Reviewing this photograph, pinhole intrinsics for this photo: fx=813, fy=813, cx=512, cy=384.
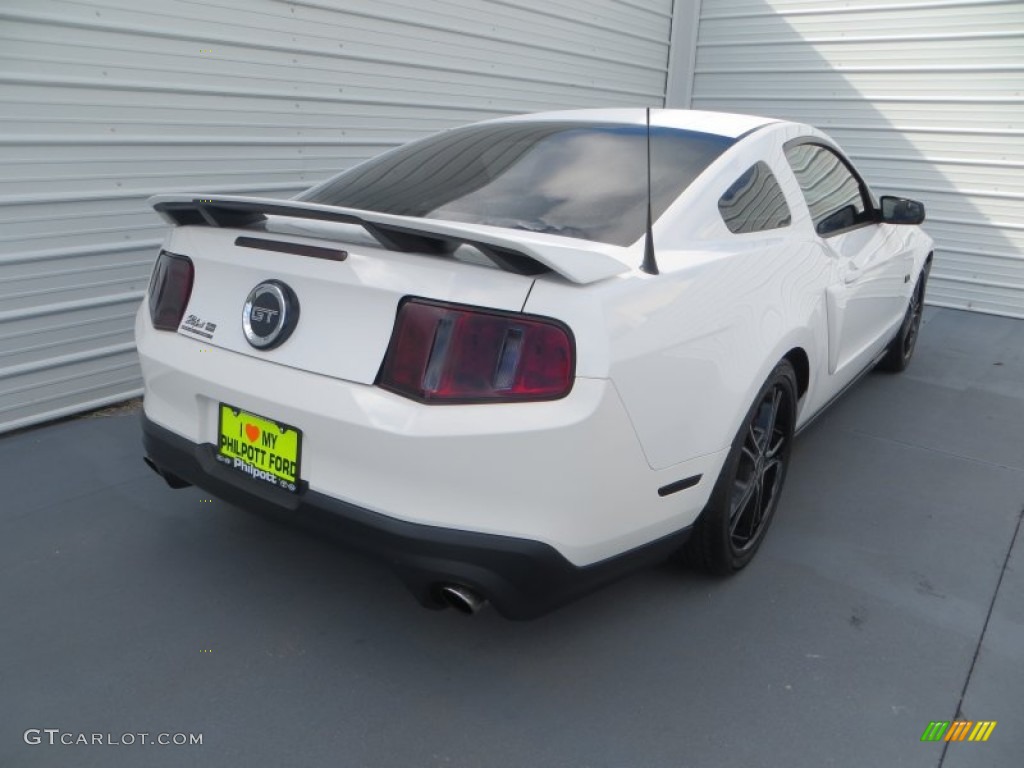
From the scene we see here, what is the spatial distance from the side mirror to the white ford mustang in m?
1.21

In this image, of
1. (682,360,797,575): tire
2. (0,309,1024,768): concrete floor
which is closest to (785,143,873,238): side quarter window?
(682,360,797,575): tire

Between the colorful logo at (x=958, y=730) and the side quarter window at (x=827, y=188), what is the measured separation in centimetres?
172

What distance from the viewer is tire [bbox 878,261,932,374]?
4766 millimetres

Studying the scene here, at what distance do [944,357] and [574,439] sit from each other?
4.75 meters

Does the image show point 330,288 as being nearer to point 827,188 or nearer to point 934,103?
point 827,188

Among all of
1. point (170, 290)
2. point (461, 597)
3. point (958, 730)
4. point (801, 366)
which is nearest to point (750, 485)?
point (801, 366)

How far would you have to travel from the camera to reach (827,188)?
10.9ft

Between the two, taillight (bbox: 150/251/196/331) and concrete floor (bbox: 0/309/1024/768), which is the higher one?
taillight (bbox: 150/251/196/331)

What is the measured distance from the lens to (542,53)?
651 centimetres

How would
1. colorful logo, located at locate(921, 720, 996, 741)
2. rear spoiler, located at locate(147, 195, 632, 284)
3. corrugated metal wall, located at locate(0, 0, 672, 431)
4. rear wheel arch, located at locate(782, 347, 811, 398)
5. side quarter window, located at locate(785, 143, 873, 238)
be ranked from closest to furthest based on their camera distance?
1. rear spoiler, located at locate(147, 195, 632, 284)
2. colorful logo, located at locate(921, 720, 996, 741)
3. rear wheel arch, located at locate(782, 347, 811, 398)
4. side quarter window, located at locate(785, 143, 873, 238)
5. corrugated metal wall, located at locate(0, 0, 672, 431)

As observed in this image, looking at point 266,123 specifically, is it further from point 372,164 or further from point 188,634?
point 188,634

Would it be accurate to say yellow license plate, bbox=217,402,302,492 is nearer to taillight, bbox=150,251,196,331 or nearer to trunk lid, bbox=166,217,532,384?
trunk lid, bbox=166,217,532,384

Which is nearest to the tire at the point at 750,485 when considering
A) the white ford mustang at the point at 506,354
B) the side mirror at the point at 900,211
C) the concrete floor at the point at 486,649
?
the white ford mustang at the point at 506,354

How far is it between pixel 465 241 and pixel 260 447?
2.50 feet
